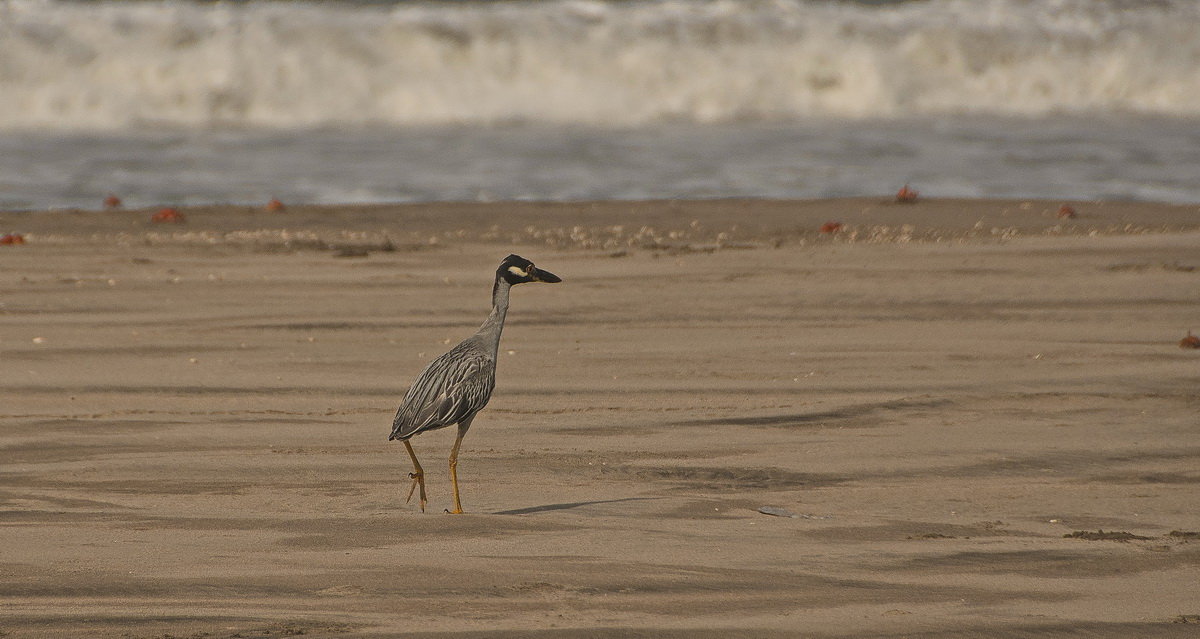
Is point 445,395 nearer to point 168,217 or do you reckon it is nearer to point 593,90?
point 168,217

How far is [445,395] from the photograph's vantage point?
577 centimetres

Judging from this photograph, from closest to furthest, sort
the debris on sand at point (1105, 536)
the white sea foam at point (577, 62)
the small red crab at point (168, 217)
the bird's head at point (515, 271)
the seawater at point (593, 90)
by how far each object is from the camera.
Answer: the debris on sand at point (1105, 536) → the bird's head at point (515, 271) → the small red crab at point (168, 217) → the seawater at point (593, 90) → the white sea foam at point (577, 62)

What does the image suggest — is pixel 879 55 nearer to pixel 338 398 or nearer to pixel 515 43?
pixel 515 43

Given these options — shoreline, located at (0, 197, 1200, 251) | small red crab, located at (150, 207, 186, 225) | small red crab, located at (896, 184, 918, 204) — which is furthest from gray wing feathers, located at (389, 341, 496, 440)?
small red crab, located at (896, 184, 918, 204)

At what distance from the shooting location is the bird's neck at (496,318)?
636cm

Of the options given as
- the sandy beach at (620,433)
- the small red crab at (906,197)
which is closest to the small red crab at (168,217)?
the sandy beach at (620,433)

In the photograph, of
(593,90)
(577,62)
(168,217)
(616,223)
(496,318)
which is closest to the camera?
(496,318)

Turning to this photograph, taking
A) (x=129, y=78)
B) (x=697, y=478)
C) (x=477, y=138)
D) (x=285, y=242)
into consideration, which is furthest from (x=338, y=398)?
(x=129, y=78)

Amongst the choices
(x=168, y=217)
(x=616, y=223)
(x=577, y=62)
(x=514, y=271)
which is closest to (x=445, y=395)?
(x=514, y=271)

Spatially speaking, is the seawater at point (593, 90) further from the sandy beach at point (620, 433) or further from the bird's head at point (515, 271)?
the bird's head at point (515, 271)

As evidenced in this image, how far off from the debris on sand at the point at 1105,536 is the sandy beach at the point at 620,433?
0.02 m

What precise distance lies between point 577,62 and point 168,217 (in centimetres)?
1155

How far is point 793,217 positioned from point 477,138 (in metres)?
7.40

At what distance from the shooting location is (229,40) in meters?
23.7
